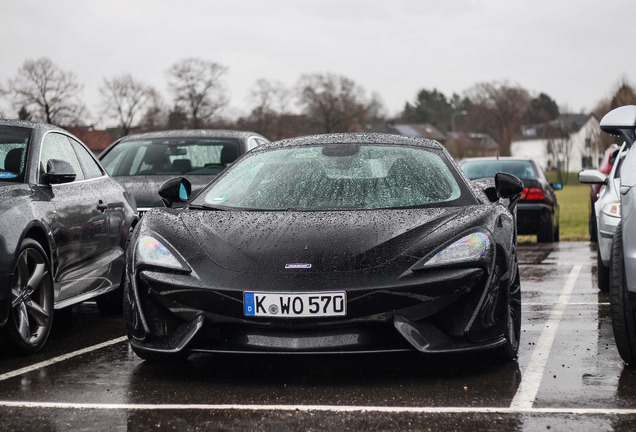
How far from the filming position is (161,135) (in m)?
11.7

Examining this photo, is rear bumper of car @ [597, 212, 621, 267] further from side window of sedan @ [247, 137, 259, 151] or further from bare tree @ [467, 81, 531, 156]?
bare tree @ [467, 81, 531, 156]

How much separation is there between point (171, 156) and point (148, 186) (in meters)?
0.97

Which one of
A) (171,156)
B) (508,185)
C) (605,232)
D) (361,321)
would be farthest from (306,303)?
(171,156)

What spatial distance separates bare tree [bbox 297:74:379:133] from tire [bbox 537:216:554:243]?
2827 inches

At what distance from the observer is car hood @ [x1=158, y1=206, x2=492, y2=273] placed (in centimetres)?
484

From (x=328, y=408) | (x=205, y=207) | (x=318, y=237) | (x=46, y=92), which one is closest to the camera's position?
(x=328, y=408)

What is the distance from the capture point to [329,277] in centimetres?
475

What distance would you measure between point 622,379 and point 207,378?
7.16 ft

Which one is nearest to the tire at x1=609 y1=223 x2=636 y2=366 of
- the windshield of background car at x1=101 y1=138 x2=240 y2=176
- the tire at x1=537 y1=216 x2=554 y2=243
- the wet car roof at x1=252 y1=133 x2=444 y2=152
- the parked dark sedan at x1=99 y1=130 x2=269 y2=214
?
the wet car roof at x1=252 y1=133 x2=444 y2=152

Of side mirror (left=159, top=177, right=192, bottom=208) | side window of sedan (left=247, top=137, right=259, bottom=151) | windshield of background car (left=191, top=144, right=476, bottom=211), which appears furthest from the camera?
side window of sedan (left=247, top=137, right=259, bottom=151)

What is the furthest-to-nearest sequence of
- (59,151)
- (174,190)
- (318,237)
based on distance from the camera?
(59,151), (174,190), (318,237)

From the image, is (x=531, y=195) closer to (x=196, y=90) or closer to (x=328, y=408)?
(x=328, y=408)

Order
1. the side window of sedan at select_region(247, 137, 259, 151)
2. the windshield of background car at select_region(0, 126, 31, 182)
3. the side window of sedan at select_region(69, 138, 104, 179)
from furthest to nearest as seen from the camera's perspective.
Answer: the side window of sedan at select_region(247, 137, 259, 151) → the side window of sedan at select_region(69, 138, 104, 179) → the windshield of background car at select_region(0, 126, 31, 182)

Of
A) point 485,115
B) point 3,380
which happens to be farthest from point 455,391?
point 485,115
